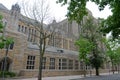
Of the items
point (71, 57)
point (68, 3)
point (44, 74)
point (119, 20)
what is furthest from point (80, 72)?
point (68, 3)

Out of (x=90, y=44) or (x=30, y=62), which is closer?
(x=30, y=62)

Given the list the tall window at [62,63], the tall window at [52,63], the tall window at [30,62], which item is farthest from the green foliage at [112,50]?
the tall window at [30,62]

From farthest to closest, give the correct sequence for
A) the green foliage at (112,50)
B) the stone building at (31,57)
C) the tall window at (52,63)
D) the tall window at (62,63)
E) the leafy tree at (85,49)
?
1. the green foliage at (112,50)
2. the tall window at (62,63)
3. the tall window at (52,63)
4. the leafy tree at (85,49)
5. the stone building at (31,57)

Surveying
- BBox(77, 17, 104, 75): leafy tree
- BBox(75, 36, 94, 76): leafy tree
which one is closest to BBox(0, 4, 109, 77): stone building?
BBox(75, 36, 94, 76): leafy tree

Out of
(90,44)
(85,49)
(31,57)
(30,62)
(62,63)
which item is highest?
(90,44)

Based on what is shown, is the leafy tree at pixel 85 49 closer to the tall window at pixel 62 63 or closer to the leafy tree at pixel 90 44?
the leafy tree at pixel 90 44

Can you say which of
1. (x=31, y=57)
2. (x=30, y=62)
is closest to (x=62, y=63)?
(x=31, y=57)

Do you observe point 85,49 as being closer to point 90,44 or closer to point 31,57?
point 90,44

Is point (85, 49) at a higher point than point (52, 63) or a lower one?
higher

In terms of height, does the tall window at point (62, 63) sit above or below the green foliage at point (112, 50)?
below

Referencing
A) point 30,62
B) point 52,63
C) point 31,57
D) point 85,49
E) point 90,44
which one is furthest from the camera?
point 90,44

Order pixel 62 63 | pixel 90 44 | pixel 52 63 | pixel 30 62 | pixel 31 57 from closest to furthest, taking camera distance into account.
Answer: pixel 30 62, pixel 31 57, pixel 52 63, pixel 90 44, pixel 62 63

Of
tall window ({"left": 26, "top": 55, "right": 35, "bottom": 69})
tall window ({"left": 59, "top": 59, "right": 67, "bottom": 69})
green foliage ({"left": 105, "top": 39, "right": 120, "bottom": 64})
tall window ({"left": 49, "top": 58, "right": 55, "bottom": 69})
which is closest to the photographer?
tall window ({"left": 26, "top": 55, "right": 35, "bottom": 69})

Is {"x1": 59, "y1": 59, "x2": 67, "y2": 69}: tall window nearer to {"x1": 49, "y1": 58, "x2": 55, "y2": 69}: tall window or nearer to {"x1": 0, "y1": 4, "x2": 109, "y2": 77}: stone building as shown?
{"x1": 0, "y1": 4, "x2": 109, "y2": 77}: stone building
